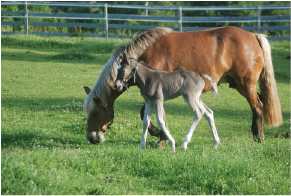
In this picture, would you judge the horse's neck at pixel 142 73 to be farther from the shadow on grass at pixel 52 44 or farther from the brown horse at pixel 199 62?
the shadow on grass at pixel 52 44

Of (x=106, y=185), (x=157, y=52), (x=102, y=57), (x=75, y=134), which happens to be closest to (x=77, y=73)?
(x=102, y=57)

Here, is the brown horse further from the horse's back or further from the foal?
the foal

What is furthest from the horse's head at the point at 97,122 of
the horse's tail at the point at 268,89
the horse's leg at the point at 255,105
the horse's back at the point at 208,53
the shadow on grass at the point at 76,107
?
the horse's tail at the point at 268,89

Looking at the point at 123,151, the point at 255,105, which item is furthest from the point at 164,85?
the point at 255,105

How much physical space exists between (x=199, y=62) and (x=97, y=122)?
234cm

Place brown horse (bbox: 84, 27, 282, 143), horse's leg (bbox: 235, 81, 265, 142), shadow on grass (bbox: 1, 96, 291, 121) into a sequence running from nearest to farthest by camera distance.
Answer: brown horse (bbox: 84, 27, 282, 143) → horse's leg (bbox: 235, 81, 265, 142) → shadow on grass (bbox: 1, 96, 291, 121)

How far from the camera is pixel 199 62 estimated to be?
254 inches

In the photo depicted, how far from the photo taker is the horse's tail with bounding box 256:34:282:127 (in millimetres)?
7020

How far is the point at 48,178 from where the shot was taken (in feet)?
12.8

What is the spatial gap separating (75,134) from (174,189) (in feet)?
10.4

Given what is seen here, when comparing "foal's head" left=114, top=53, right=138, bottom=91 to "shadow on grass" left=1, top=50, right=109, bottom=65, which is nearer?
"foal's head" left=114, top=53, right=138, bottom=91

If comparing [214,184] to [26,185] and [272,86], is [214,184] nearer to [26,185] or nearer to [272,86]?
[26,185]

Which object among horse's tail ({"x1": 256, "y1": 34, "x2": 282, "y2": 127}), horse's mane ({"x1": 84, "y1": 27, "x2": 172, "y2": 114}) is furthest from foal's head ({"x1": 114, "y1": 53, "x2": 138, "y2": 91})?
horse's tail ({"x1": 256, "y1": 34, "x2": 282, "y2": 127})

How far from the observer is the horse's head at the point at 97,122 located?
20.9 feet
